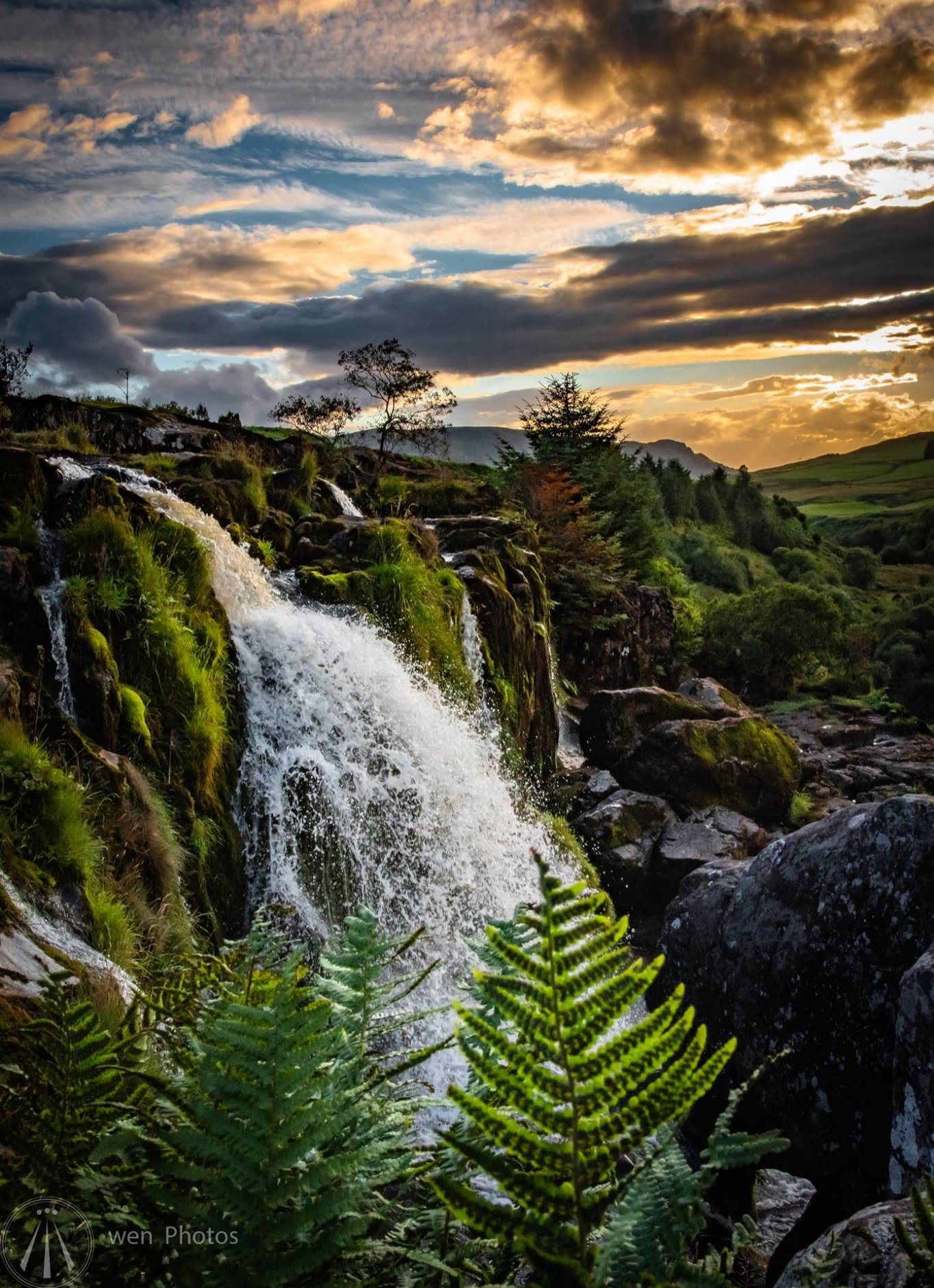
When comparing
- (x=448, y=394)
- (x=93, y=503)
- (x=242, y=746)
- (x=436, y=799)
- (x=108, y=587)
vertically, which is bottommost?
(x=436, y=799)

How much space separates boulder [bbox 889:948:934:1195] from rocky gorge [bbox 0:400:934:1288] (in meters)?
0.02

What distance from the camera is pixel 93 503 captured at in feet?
30.8

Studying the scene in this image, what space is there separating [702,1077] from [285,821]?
883cm

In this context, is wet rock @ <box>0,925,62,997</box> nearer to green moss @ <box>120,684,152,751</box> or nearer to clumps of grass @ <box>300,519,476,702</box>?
green moss @ <box>120,684,152,751</box>

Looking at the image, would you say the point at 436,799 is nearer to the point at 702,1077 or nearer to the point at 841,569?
the point at 702,1077

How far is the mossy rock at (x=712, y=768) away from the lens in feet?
55.5

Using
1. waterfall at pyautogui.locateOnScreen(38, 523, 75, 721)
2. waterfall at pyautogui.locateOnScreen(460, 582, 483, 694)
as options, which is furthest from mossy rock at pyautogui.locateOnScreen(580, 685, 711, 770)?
waterfall at pyautogui.locateOnScreen(38, 523, 75, 721)

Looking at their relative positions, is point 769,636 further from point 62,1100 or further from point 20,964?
point 62,1100

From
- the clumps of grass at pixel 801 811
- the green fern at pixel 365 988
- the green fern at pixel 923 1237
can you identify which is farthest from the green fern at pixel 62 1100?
the clumps of grass at pixel 801 811

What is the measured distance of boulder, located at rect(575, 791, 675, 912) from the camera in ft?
47.0

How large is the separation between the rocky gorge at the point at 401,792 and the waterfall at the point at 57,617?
0.12 ft

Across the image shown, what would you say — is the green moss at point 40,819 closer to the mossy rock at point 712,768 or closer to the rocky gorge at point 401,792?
the rocky gorge at point 401,792

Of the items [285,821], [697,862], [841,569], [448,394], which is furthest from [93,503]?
[841,569]

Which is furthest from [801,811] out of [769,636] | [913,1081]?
[769,636]
